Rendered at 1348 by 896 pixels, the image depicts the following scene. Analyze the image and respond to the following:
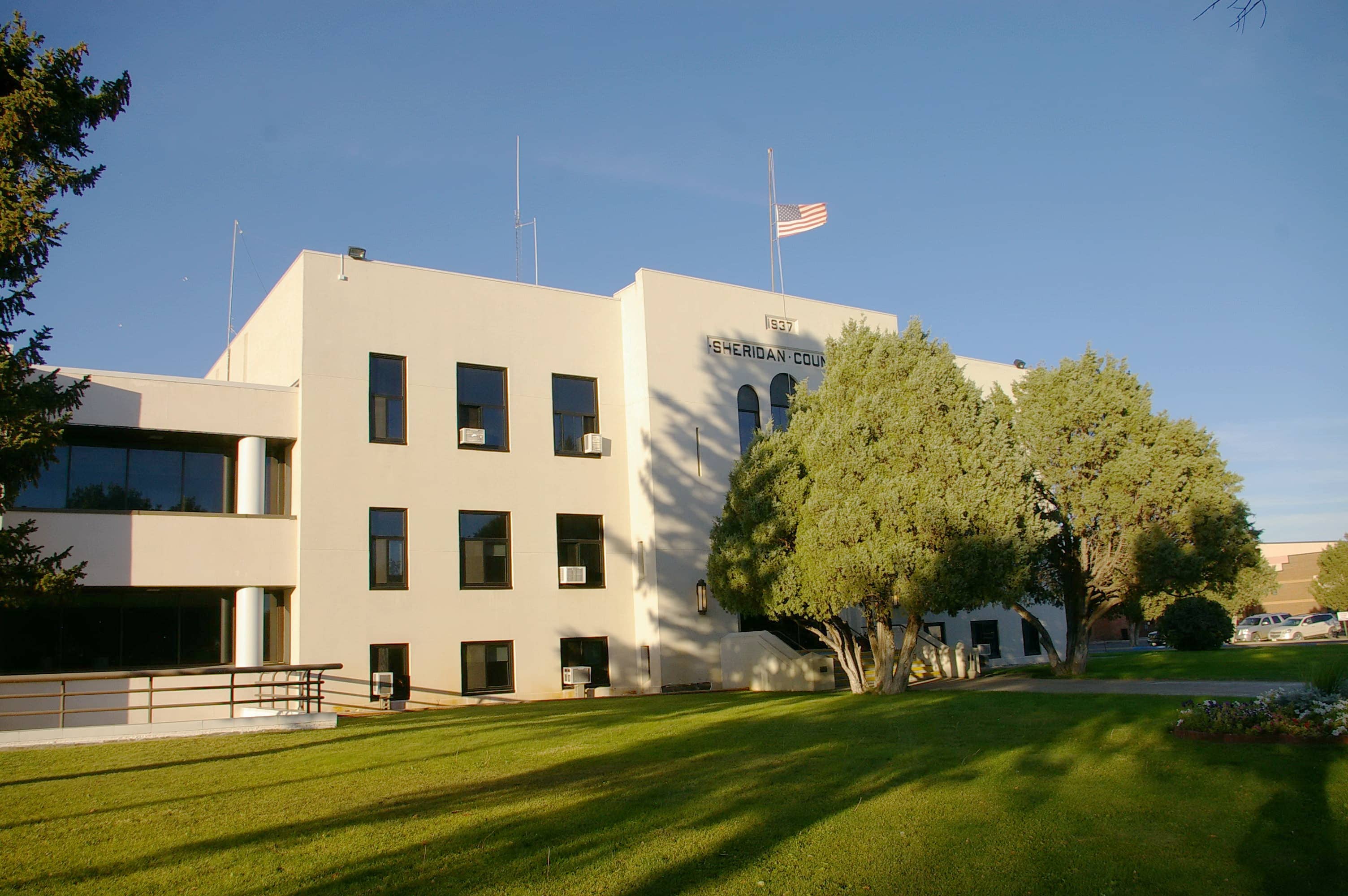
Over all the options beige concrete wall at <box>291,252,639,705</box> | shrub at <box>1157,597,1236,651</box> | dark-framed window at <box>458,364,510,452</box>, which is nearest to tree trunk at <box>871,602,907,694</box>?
beige concrete wall at <box>291,252,639,705</box>

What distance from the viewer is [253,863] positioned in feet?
21.8

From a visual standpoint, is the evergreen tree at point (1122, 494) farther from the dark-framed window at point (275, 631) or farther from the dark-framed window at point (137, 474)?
the dark-framed window at point (137, 474)

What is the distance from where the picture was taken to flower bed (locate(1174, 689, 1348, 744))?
927cm

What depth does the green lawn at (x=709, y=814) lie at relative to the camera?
20.7 feet

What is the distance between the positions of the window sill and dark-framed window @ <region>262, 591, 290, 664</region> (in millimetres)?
1568

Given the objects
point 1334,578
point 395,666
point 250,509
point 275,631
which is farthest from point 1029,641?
point 1334,578

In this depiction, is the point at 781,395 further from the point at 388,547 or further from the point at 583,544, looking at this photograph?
the point at 388,547

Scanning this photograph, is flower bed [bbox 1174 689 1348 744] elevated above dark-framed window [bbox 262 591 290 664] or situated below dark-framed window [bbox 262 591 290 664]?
below

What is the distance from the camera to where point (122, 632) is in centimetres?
1922

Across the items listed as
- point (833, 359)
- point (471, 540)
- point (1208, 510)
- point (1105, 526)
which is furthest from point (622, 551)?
point (1208, 510)

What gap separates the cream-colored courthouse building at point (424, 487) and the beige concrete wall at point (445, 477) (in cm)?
5

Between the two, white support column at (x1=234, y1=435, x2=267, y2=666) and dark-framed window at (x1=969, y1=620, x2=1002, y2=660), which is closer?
white support column at (x1=234, y1=435, x2=267, y2=666)

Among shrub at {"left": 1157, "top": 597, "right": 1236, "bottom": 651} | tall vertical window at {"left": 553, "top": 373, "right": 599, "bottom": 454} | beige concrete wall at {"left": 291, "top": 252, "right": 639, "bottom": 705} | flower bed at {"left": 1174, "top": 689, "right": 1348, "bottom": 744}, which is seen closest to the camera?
flower bed at {"left": 1174, "top": 689, "right": 1348, "bottom": 744}

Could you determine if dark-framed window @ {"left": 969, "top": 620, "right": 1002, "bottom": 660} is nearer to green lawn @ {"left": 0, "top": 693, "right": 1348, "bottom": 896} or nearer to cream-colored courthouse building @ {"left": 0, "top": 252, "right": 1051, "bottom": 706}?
cream-colored courthouse building @ {"left": 0, "top": 252, "right": 1051, "bottom": 706}
